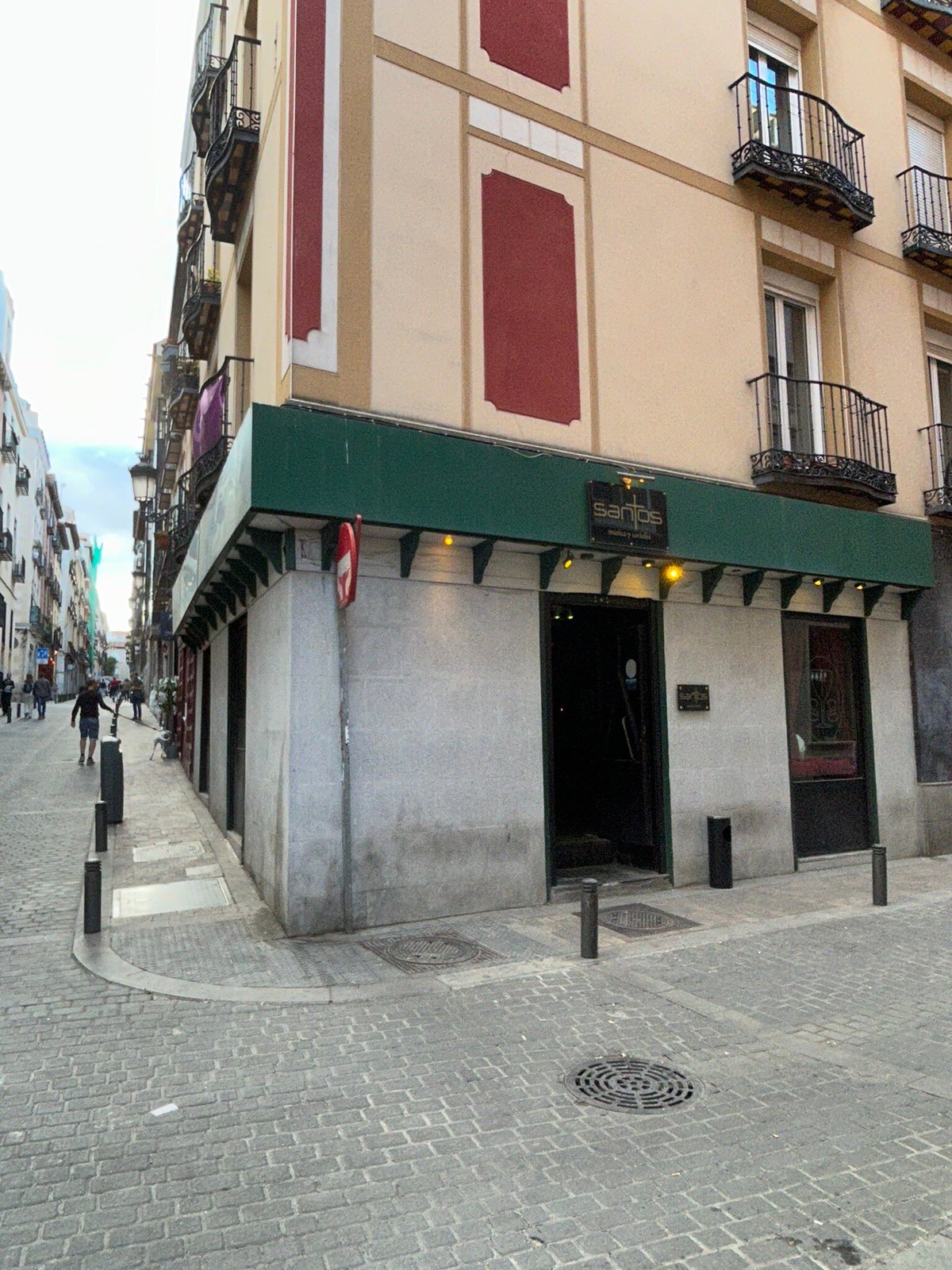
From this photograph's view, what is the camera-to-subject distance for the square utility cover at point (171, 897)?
334 inches

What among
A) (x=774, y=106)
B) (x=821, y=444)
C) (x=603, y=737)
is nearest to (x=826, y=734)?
(x=603, y=737)

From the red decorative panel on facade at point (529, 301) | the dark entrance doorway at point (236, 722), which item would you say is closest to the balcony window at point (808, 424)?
the red decorative panel on facade at point (529, 301)

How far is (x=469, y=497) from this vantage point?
8125mm

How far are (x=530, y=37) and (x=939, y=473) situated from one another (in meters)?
8.64

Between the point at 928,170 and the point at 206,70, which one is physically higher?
the point at 206,70

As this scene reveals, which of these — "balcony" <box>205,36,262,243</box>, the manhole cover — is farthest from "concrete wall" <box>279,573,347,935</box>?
"balcony" <box>205,36,262,243</box>

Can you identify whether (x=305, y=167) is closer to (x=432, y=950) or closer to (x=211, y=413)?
(x=211, y=413)

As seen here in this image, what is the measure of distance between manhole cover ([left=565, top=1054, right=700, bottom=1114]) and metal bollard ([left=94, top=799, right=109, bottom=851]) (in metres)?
7.91

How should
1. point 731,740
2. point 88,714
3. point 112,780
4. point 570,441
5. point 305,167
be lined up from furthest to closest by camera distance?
1. point 88,714
2. point 112,780
3. point 731,740
4. point 570,441
5. point 305,167

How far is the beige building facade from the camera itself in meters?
8.03

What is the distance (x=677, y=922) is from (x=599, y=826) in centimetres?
332

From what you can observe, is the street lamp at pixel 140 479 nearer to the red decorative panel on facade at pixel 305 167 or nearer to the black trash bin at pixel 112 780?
the black trash bin at pixel 112 780

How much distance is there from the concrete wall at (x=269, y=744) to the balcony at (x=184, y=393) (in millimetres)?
10751

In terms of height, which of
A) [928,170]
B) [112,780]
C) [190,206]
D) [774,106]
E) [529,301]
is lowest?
[112,780]
